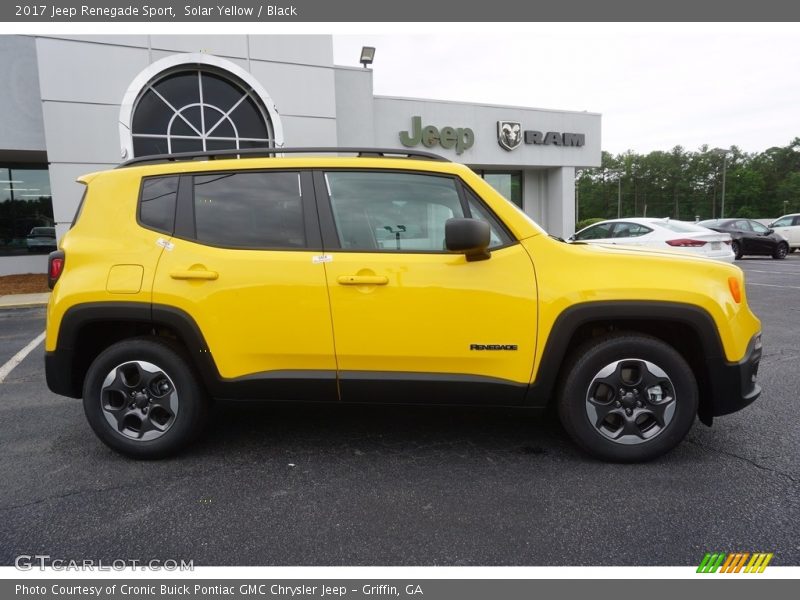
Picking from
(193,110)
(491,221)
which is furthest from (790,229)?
(491,221)

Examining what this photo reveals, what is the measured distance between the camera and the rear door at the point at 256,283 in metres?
2.97

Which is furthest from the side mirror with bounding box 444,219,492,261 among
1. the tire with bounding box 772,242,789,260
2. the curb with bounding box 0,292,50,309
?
the tire with bounding box 772,242,789,260


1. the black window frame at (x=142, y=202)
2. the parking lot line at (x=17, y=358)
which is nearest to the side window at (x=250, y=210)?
the black window frame at (x=142, y=202)

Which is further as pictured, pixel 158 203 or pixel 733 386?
pixel 158 203

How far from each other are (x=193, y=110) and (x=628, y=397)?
1252 cm

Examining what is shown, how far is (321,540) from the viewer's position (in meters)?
2.34

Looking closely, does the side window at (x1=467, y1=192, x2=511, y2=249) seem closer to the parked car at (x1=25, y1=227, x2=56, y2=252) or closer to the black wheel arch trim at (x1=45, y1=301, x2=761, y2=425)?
the black wheel arch trim at (x1=45, y1=301, x2=761, y2=425)

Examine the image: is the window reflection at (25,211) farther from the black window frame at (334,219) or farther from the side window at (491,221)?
the side window at (491,221)

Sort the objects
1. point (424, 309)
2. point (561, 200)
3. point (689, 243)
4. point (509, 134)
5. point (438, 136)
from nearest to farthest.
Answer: point (424, 309) → point (689, 243) → point (438, 136) → point (509, 134) → point (561, 200)

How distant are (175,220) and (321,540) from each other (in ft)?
6.72

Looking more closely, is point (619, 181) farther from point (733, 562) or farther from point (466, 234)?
point (733, 562)

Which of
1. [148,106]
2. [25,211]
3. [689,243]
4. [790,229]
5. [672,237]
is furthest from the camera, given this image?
[790,229]

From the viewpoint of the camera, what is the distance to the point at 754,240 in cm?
1912

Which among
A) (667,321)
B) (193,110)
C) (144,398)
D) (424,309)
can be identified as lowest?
(144,398)
